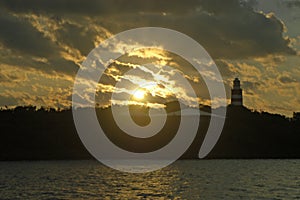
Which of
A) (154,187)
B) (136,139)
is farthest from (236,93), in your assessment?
(154,187)

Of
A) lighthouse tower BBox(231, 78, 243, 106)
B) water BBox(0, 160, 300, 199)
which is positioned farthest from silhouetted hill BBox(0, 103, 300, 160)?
water BBox(0, 160, 300, 199)

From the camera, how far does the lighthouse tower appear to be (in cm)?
16825

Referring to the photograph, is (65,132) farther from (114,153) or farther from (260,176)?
(260,176)

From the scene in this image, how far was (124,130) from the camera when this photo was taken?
17025 centimetres

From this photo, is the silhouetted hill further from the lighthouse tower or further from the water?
the water

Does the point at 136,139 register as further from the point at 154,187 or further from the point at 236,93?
the point at 154,187

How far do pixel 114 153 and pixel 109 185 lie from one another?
89.6m

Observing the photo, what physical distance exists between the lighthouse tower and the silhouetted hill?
4168 mm

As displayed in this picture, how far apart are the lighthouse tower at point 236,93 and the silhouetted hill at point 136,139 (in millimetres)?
4168

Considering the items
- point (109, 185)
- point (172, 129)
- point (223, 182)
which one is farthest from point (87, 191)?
point (172, 129)

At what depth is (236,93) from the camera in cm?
16888

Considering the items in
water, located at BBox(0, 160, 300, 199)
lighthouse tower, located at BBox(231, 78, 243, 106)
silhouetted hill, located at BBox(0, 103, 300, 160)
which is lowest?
water, located at BBox(0, 160, 300, 199)

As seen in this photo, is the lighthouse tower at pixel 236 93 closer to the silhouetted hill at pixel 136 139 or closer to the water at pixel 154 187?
the silhouetted hill at pixel 136 139

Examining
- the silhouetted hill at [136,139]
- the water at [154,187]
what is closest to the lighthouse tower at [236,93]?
the silhouetted hill at [136,139]
